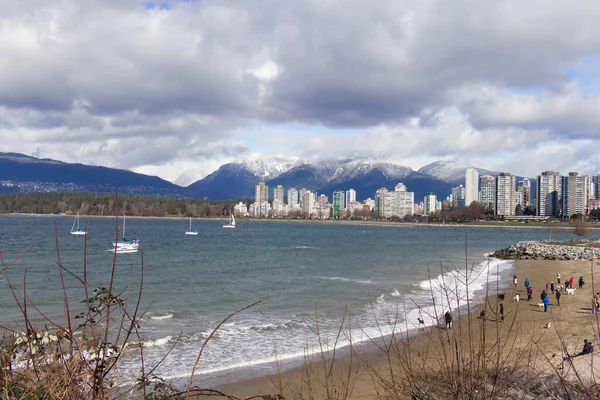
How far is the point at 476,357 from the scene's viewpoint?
453 cm

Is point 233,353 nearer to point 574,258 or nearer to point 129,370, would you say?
point 129,370

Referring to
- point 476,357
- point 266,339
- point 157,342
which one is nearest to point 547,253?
point 266,339

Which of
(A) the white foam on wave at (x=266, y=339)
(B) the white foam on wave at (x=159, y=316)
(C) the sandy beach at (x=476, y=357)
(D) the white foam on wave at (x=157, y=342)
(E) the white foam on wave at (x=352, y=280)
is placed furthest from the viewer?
(E) the white foam on wave at (x=352, y=280)

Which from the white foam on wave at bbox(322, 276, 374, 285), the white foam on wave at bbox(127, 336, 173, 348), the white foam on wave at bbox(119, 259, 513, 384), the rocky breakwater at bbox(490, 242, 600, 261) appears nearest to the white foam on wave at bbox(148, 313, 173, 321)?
the white foam on wave at bbox(119, 259, 513, 384)

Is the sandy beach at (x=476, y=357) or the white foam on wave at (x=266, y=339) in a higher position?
the sandy beach at (x=476, y=357)

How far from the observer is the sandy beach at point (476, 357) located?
13.4 ft

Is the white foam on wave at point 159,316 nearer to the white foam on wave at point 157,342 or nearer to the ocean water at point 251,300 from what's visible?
the ocean water at point 251,300

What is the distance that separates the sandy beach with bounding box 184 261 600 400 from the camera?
4098mm

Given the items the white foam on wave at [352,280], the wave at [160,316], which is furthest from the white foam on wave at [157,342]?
the white foam on wave at [352,280]

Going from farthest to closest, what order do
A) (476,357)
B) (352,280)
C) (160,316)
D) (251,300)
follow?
(352,280) < (251,300) < (160,316) < (476,357)

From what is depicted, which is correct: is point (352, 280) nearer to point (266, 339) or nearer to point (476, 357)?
point (266, 339)

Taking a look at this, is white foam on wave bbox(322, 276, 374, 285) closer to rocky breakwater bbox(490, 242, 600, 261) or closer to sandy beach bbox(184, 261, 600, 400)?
sandy beach bbox(184, 261, 600, 400)

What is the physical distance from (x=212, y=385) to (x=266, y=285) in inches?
850

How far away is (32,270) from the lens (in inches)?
1569
